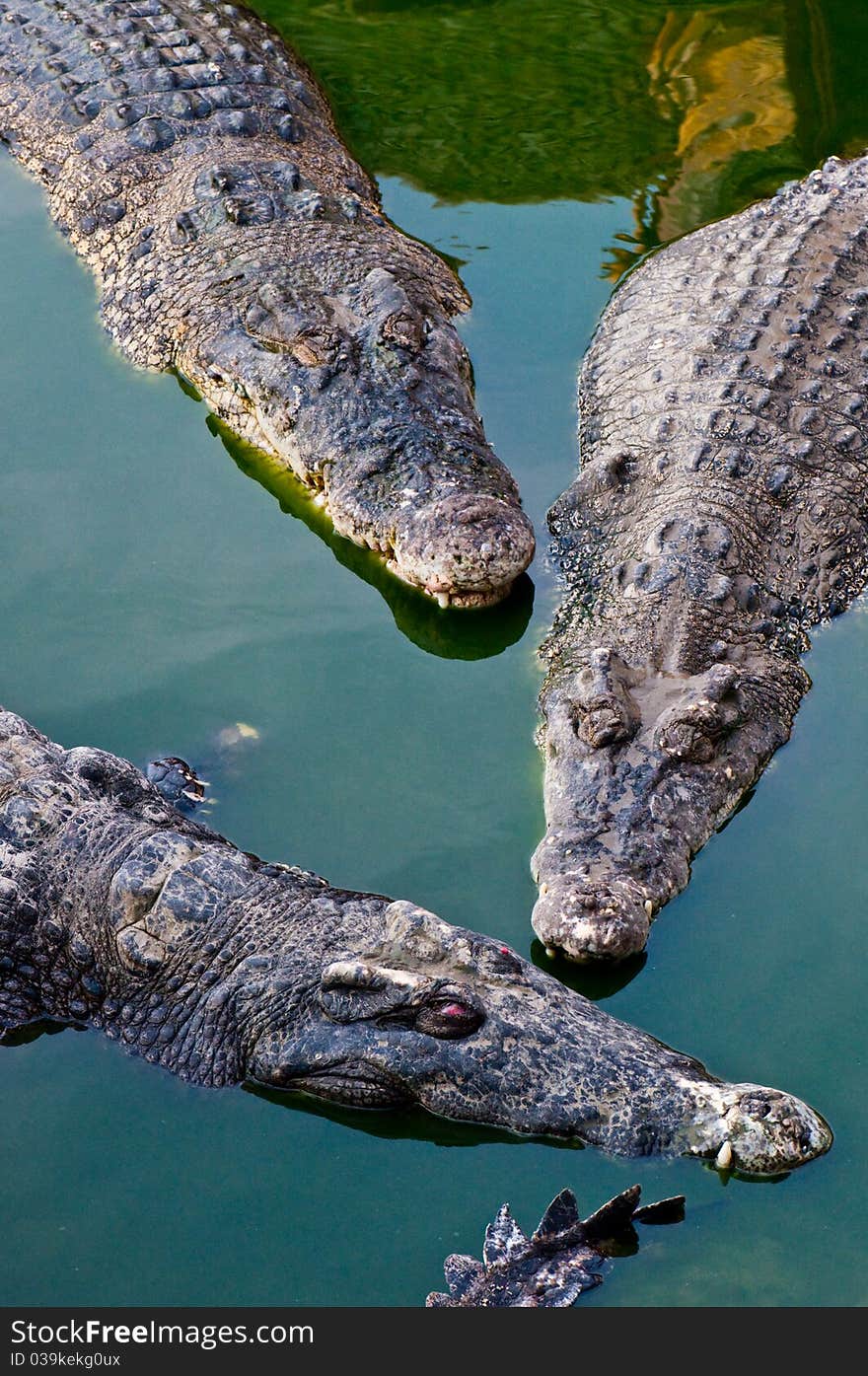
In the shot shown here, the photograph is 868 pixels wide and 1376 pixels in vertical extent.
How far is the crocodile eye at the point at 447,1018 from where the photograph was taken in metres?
4.72

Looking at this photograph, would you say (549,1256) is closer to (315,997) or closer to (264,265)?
(315,997)

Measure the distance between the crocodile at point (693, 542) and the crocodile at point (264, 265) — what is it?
589 millimetres

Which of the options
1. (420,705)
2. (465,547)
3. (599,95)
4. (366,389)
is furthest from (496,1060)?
(599,95)

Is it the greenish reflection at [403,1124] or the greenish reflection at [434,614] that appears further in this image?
the greenish reflection at [434,614]

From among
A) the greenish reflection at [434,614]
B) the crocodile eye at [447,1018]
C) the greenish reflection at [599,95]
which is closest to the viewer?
the crocodile eye at [447,1018]

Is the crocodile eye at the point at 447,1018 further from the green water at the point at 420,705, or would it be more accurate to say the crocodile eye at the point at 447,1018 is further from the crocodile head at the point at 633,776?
the crocodile head at the point at 633,776

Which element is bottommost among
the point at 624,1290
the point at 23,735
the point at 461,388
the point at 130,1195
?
the point at 624,1290

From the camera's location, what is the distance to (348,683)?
260 inches

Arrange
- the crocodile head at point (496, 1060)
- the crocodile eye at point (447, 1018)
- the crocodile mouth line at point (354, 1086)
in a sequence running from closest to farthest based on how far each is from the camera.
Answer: the crocodile head at point (496, 1060), the crocodile eye at point (447, 1018), the crocodile mouth line at point (354, 1086)

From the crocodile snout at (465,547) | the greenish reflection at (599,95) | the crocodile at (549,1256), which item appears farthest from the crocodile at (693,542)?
the greenish reflection at (599,95)

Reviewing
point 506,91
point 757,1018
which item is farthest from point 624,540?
point 506,91

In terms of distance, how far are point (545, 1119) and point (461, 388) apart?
4.23m

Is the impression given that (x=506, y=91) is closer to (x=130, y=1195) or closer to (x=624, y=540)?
(x=624, y=540)

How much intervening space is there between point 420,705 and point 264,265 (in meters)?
3.06
